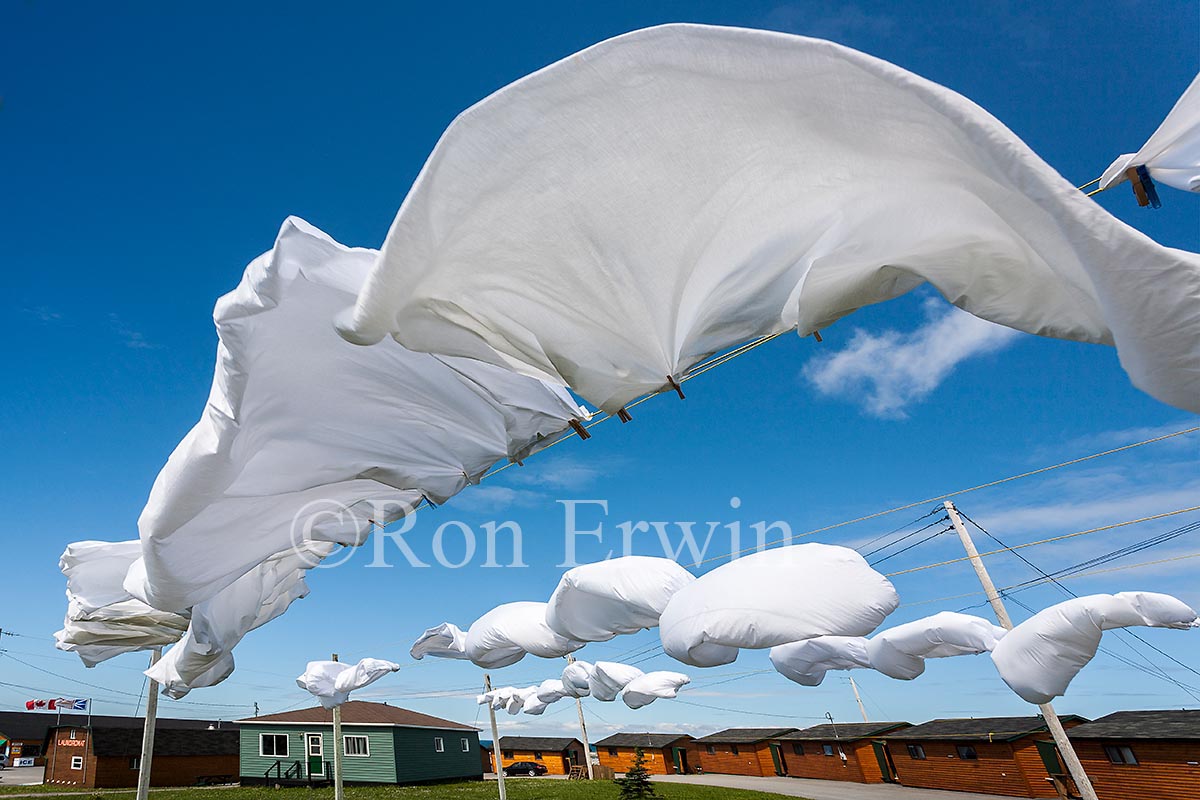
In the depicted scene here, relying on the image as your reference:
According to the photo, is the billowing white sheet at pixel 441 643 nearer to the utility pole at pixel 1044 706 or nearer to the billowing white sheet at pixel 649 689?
the billowing white sheet at pixel 649 689

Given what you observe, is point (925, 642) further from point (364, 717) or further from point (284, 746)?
point (284, 746)

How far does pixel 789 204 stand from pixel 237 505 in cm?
243

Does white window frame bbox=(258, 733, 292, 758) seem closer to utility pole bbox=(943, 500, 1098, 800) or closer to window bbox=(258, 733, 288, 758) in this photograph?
window bbox=(258, 733, 288, 758)

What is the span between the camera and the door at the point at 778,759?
25188 mm

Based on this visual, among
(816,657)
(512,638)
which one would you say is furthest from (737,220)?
(512,638)

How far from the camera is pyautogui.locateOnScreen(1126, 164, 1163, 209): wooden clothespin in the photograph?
1.64m

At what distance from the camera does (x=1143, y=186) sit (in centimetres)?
165

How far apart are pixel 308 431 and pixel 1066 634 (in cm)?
472

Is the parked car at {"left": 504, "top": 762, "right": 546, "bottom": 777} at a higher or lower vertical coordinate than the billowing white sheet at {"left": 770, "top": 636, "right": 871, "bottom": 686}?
lower

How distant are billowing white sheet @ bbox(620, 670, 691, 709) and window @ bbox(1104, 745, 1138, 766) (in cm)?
1100

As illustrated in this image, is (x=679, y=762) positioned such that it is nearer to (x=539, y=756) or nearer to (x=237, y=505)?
(x=539, y=756)

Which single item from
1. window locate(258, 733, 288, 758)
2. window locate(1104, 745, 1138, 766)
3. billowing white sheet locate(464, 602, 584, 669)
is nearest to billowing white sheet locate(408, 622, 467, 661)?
billowing white sheet locate(464, 602, 584, 669)

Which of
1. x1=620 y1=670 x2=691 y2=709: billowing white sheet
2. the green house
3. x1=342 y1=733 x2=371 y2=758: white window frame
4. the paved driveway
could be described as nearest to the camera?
x1=620 y1=670 x2=691 y2=709: billowing white sheet

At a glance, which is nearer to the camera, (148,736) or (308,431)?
(308,431)
